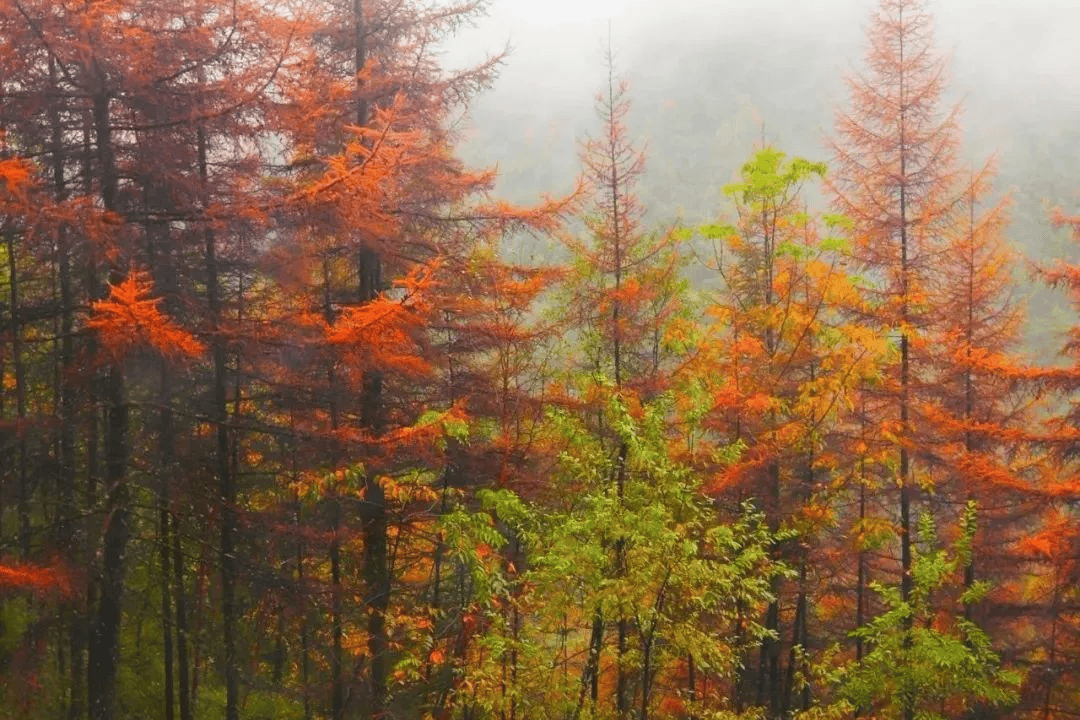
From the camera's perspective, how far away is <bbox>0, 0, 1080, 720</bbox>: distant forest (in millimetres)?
7527

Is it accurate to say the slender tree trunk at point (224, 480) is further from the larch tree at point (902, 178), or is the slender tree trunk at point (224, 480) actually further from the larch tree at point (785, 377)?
the larch tree at point (902, 178)

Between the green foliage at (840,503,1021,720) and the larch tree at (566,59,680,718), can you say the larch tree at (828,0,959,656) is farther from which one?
the green foliage at (840,503,1021,720)

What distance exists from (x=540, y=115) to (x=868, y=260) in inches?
7622

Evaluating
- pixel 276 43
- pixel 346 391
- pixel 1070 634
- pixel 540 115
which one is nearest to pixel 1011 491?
pixel 1070 634

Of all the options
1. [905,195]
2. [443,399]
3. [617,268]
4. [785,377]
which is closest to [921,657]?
[785,377]

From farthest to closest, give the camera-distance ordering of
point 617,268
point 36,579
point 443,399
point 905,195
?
point 617,268 < point 905,195 < point 443,399 < point 36,579

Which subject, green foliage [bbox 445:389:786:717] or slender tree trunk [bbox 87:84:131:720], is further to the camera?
slender tree trunk [bbox 87:84:131:720]

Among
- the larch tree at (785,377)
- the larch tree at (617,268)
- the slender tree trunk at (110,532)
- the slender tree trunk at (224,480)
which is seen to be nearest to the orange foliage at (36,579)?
the slender tree trunk at (110,532)

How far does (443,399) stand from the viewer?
12047 mm

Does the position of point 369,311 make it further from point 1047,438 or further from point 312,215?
point 1047,438

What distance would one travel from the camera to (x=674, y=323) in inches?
492

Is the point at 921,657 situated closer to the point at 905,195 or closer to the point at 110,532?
the point at 905,195

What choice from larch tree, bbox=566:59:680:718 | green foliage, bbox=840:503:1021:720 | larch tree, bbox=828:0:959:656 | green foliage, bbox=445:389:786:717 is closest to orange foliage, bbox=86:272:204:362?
green foliage, bbox=445:389:786:717

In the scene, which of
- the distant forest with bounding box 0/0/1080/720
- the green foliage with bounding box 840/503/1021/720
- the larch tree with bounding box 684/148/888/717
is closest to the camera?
the distant forest with bounding box 0/0/1080/720
